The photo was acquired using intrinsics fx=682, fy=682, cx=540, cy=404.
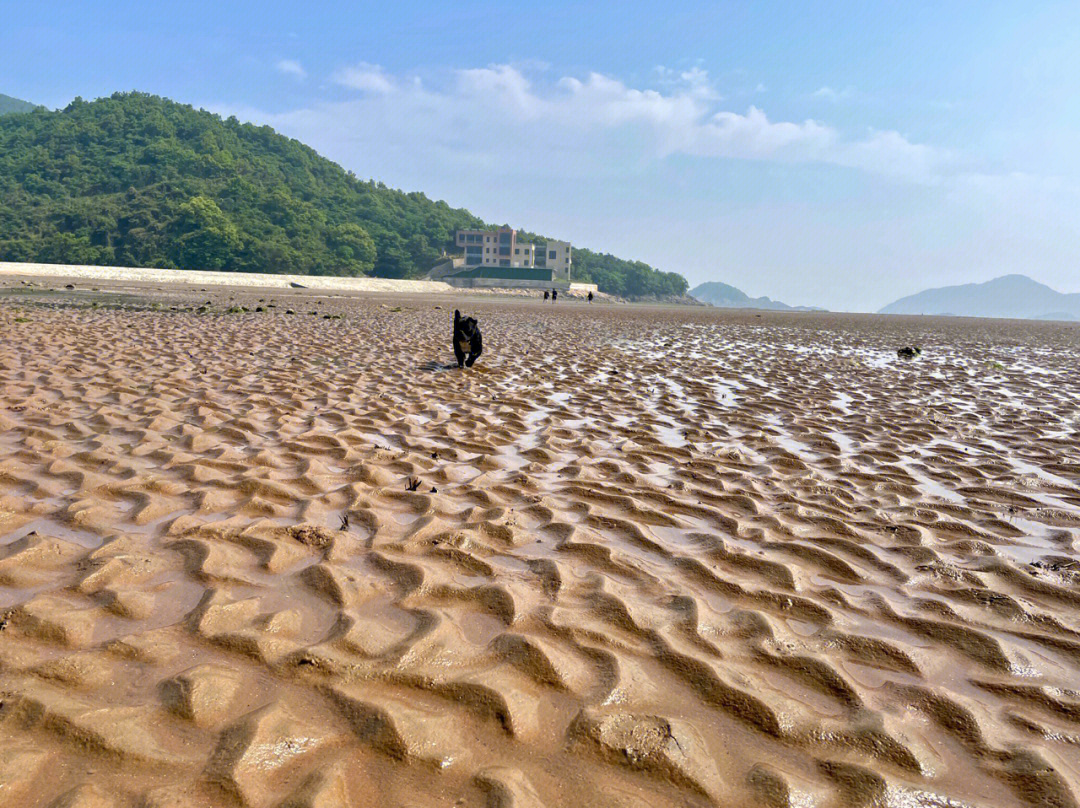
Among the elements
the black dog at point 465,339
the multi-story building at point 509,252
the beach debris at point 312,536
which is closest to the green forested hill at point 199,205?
the multi-story building at point 509,252

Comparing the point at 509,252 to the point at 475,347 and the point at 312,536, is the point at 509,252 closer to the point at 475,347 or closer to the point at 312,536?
the point at 475,347

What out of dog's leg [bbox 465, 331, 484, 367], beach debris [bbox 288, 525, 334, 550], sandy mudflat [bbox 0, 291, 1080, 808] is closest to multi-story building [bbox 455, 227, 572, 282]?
dog's leg [bbox 465, 331, 484, 367]

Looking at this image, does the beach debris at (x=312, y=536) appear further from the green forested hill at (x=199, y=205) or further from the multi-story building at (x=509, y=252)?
the multi-story building at (x=509, y=252)

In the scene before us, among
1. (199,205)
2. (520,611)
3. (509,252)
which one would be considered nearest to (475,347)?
(520,611)

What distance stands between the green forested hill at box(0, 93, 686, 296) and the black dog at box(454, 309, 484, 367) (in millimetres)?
83280

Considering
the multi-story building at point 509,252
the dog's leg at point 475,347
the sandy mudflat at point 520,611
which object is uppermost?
the multi-story building at point 509,252

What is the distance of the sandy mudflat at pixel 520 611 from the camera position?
223cm

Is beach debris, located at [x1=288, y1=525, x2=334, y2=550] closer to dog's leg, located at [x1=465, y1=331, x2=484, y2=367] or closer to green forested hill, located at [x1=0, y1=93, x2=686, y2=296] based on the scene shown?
dog's leg, located at [x1=465, y1=331, x2=484, y2=367]

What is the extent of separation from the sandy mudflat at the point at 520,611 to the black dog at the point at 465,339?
404 centimetres

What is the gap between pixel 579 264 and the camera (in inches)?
5763

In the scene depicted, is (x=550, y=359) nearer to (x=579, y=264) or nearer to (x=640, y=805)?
(x=640, y=805)

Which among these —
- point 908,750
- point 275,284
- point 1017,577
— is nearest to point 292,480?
point 908,750

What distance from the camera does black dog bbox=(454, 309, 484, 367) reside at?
11.9m

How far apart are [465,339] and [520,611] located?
354 inches
